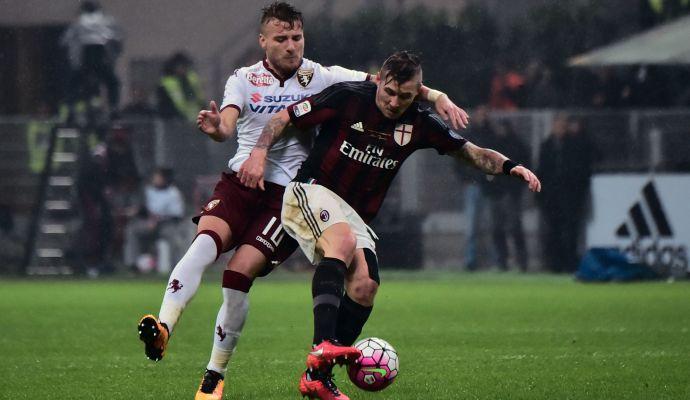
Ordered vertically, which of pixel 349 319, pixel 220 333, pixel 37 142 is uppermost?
pixel 37 142

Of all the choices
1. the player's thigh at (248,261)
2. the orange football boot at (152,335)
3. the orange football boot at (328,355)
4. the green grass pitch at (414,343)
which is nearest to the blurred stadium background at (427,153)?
the green grass pitch at (414,343)

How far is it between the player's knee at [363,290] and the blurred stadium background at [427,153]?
31.8 feet

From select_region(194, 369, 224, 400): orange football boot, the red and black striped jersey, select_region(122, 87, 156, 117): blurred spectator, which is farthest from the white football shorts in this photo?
select_region(122, 87, 156, 117): blurred spectator

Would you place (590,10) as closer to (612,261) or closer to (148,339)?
(612,261)

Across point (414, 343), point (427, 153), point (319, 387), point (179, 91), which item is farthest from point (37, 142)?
point (319, 387)

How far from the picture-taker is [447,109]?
23.6 ft

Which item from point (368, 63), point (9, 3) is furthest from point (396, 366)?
point (9, 3)

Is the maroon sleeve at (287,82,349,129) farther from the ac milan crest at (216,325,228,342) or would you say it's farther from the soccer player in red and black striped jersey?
the ac milan crest at (216,325,228,342)

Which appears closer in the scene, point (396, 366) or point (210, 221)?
point (396, 366)

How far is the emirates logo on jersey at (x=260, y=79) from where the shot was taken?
754 cm

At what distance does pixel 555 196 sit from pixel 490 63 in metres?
3.43

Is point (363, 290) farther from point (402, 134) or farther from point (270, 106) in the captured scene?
point (270, 106)

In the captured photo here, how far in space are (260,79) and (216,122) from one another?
0.66 m

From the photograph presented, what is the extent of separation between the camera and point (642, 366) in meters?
8.25
